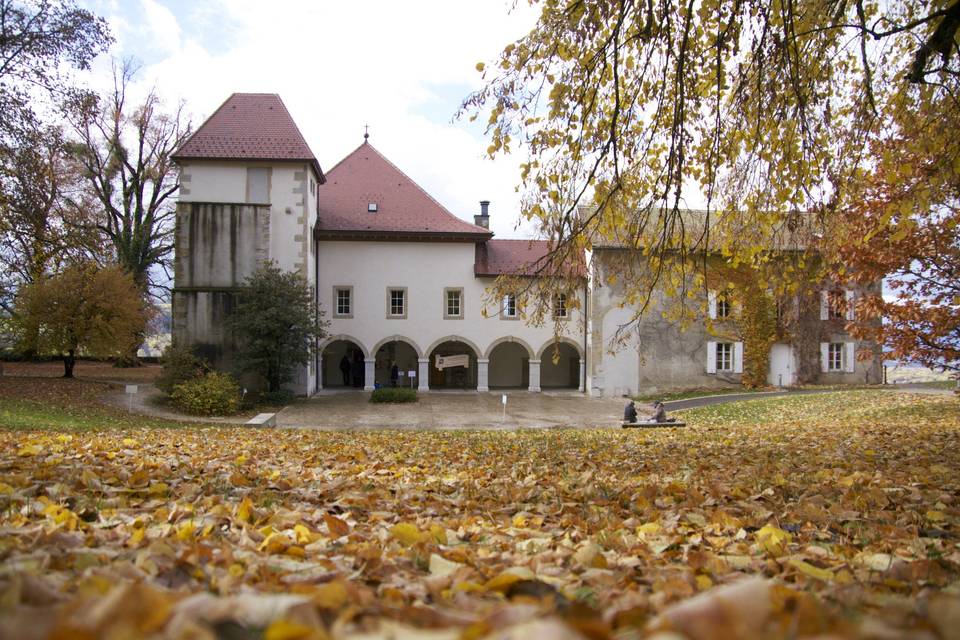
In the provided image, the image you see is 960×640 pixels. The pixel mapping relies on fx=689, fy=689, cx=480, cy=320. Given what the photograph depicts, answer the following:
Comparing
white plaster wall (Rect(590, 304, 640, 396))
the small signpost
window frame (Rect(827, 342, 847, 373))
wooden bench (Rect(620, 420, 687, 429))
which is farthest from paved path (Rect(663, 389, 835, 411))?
the small signpost

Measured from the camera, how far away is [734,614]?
1.26 meters

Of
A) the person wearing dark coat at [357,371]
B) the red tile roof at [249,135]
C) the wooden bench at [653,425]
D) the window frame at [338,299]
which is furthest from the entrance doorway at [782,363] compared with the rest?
the red tile roof at [249,135]

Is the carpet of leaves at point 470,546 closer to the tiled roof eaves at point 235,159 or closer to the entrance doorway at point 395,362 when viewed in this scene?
the tiled roof eaves at point 235,159

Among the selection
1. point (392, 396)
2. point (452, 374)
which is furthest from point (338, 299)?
point (452, 374)

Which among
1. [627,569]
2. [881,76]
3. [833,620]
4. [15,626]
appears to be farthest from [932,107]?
[15,626]

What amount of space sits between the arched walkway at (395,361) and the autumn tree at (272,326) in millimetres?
8011

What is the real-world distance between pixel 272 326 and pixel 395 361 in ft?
36.2

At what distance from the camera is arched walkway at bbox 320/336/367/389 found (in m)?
33.6

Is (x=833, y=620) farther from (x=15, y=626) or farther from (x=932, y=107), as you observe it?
(x=932, y=107)

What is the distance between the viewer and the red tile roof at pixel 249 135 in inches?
1061

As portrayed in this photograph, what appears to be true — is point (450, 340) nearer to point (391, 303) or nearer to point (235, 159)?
point (391, 303)

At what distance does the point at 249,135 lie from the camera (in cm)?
2770

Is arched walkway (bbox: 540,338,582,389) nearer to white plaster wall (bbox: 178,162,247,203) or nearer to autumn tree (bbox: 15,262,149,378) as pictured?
white plaster wall (bbox: 178,162,247,203)

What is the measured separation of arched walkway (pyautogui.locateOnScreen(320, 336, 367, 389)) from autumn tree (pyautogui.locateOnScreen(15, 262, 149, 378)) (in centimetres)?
1099
